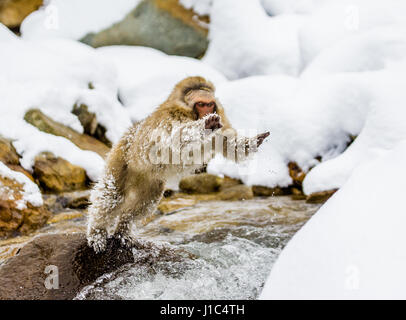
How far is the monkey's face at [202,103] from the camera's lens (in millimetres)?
2549

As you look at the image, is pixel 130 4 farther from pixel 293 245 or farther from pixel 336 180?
pixel 293 245

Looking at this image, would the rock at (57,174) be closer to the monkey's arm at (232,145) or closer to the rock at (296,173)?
the monkey's arm at (232,145)

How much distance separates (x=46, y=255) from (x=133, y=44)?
7666 mm

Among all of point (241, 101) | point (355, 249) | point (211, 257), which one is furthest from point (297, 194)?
point (355, 249)

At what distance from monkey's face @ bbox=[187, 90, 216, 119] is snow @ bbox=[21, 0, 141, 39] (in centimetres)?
696

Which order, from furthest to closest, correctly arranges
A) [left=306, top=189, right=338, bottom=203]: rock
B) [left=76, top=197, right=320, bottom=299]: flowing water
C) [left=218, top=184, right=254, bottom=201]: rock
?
[left=218, top=184, right=254, bottom=201]: rock, [left=306, top=189, right=338, bottom=203]: rock, [left=76, top=197, right=320, bottom=299]: flowing water

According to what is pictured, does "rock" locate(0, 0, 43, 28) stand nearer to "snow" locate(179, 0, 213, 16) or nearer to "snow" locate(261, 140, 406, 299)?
"snow" locate(179, 0, 213, 16)

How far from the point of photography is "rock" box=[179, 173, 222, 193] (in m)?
5.55

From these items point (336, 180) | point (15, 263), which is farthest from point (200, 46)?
point (15, 263)

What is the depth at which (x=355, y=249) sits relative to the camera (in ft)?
3.03

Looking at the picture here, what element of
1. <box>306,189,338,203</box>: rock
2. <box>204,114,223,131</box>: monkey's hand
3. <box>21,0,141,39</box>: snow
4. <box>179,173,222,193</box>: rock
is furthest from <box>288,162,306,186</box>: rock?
<box>21,0,141,39</box>: snow

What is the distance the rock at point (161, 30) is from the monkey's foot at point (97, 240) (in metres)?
7.28

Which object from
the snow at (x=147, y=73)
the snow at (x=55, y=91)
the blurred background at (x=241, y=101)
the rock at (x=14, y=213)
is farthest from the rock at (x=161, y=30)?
the rock at (x=14, y=213)

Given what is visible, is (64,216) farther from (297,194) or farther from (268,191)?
(297,194)
